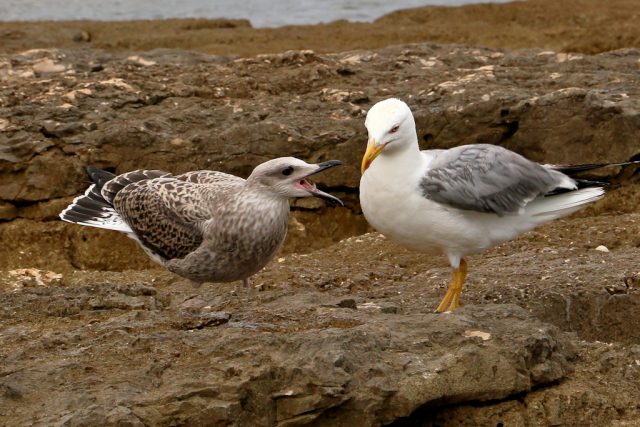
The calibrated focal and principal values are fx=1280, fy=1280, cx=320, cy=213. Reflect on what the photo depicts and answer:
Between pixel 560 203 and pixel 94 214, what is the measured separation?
2.38 m

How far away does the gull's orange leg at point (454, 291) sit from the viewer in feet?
18.6

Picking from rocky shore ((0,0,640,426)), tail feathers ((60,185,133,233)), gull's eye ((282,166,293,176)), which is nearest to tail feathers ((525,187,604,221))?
rocky shore ((0,0,640,426))

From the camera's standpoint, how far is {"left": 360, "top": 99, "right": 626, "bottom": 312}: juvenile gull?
557cm

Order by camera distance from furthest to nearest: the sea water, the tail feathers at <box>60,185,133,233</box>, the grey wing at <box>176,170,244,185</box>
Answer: the sea water
the tail feathers at <box>60,185,133,233</box>
the grey wing at <box>176,170,244,185</box>

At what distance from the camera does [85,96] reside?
854 cm

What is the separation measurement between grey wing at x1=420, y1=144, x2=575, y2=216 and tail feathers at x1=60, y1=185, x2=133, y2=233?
66.8 inches

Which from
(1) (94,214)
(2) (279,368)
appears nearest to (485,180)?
(2) (279,368)

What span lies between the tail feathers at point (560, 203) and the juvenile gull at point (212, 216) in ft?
3.19

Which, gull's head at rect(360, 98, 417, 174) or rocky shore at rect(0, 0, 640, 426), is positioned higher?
gull's head at rect(360, 98, 417, 174)

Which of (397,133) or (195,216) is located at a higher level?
(397,133)

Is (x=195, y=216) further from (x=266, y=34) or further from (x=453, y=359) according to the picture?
(x=266, y=34)

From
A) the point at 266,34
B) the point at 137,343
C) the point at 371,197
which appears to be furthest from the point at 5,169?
the point at 266,34

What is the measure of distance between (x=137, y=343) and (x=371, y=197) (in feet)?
5.24

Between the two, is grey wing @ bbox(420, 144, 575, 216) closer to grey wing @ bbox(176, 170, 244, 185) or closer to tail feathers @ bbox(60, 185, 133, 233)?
grey wing @ bbox(176, 170, 244, 185)
